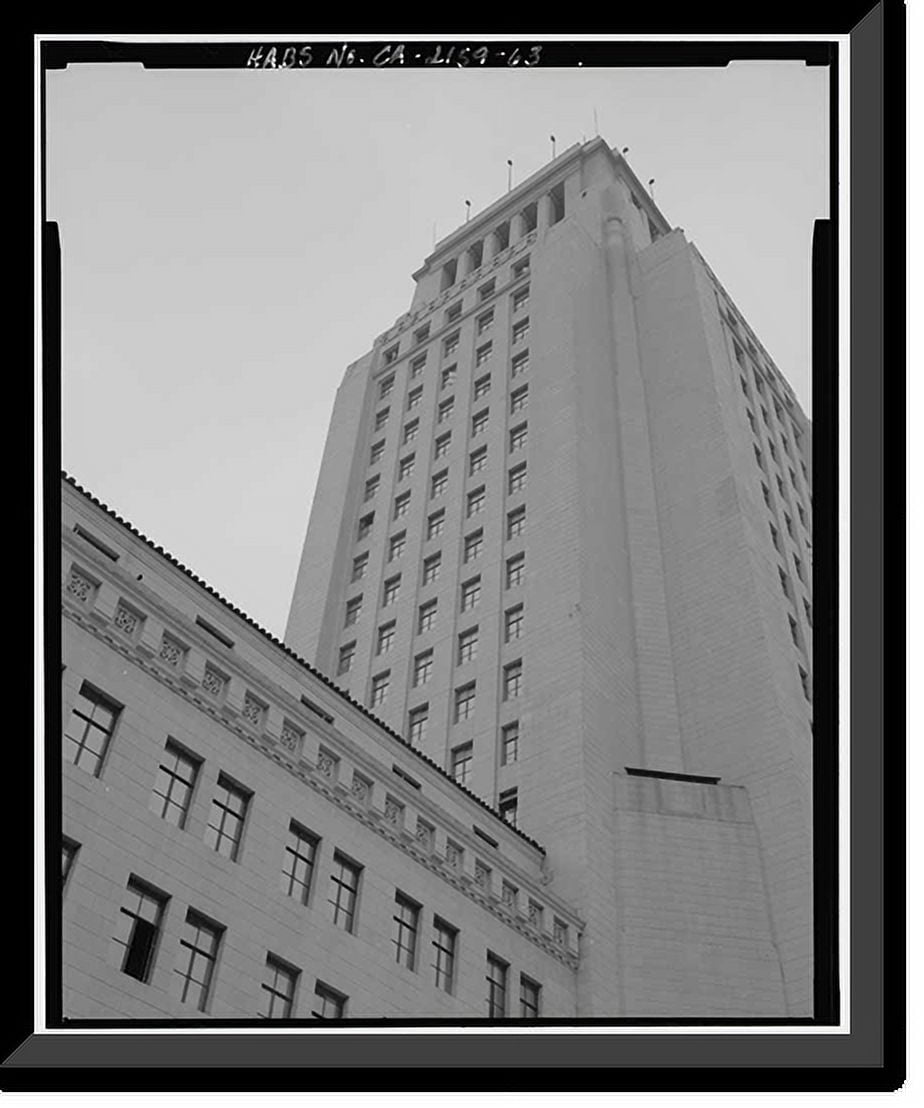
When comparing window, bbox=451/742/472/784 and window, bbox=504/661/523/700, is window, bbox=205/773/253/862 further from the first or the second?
window, bbox=504/661/523/700

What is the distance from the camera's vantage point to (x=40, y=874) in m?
11.8

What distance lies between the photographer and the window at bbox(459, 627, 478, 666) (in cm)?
4956

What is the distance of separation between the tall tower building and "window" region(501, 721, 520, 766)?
0.26 ft

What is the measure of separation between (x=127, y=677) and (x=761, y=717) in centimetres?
2471

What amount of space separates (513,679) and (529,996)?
51.6ft

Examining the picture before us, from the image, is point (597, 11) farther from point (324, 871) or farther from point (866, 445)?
point (324, 871)

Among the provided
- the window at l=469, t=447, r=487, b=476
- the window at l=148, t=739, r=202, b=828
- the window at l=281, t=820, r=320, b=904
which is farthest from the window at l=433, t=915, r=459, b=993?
the window at l=469, t=447, r=487, b=476

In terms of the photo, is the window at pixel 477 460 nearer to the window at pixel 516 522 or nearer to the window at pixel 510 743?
the window at pixel 516 522

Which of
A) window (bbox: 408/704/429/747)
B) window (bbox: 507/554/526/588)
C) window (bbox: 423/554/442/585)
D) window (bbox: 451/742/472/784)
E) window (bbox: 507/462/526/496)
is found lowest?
window (bbox: 451/742/472/784)

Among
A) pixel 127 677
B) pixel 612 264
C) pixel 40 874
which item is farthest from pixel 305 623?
pixel 40 874

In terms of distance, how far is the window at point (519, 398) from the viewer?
59588 mm

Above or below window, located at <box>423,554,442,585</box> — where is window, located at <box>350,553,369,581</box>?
above

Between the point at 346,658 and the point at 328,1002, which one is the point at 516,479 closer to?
the point at 346,658

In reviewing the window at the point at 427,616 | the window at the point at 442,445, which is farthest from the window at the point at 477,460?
the window at the point at 427,616
